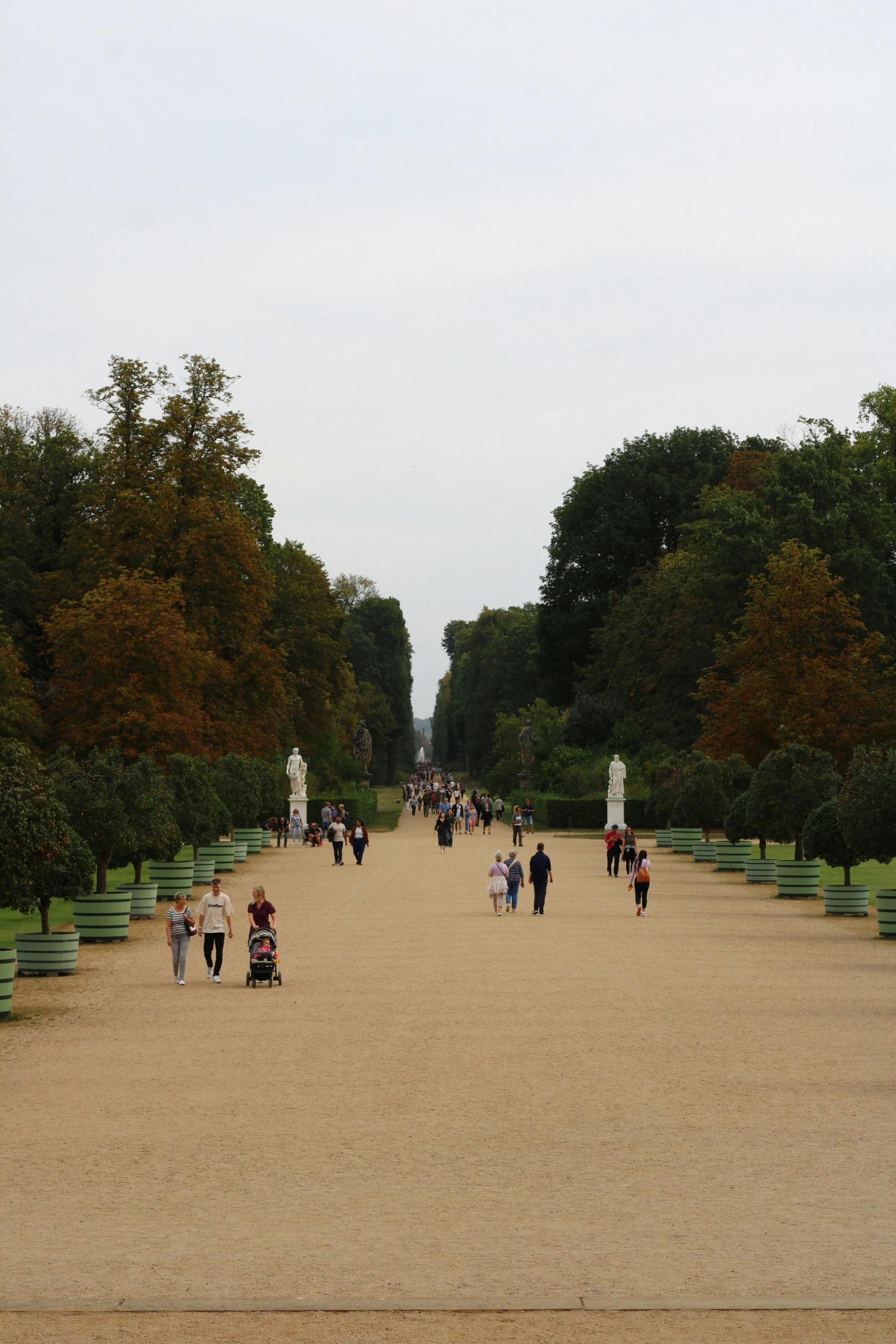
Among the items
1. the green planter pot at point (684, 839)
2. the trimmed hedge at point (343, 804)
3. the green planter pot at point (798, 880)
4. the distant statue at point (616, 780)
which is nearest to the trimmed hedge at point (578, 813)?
the distant statue at point (616, 780)

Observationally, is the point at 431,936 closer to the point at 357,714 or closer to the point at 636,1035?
the point at 636,1035

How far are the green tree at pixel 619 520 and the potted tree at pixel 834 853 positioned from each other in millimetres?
50883

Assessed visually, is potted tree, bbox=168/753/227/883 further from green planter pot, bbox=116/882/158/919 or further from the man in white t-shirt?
the man in white t-shirt

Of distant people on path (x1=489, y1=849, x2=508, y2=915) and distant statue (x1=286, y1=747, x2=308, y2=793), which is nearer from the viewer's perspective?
distant people on path (x1=489, y1=849, x2=508, y2=915)

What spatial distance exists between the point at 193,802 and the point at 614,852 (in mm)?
11777

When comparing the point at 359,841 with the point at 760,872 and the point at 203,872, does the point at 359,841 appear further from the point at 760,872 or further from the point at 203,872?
the point at 760,872

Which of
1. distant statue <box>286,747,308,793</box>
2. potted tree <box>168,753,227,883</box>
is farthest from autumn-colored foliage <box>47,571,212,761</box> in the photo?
distant statue <box>286,747,308,793</box>

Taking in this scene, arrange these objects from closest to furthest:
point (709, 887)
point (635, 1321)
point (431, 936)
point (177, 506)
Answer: point (635, 1321), point (431, 936), point (709, 887), point (177, 506)

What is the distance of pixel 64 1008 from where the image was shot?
55.4 ft

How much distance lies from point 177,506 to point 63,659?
8.46 m

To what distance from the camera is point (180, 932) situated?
62.3 ft

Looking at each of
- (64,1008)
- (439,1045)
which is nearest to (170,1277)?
(439,1045)

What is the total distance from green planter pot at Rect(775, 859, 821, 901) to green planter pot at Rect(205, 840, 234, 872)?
1546 cm

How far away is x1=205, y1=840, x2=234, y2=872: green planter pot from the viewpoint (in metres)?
41.2
